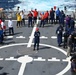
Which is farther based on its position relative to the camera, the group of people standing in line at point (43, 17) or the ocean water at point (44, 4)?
the ocean water at point (44, 4)

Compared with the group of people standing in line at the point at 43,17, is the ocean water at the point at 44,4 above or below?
below

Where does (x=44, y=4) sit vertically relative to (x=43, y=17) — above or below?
below

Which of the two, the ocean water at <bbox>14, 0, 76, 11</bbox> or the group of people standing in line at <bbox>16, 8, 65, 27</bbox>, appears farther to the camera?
the ocean water at <bbox>14, 0, 76, 11</bbox>

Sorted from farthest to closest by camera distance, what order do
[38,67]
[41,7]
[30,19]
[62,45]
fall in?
[41,7] → [30,19] → [62,45] → [38,67]

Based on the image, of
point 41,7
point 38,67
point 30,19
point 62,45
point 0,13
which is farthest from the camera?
point 41,7

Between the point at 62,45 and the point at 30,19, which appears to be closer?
the point at 62,45

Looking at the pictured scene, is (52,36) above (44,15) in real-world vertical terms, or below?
below

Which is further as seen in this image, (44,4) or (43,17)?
(44,4)

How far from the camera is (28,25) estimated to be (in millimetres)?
28031

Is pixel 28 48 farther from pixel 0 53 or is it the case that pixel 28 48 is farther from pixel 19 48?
pixel 0 53

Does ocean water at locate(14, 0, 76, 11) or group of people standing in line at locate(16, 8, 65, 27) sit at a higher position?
group of people standing in line at locate(16, 8, 65, 27)

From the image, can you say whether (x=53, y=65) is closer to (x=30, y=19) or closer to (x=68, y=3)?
(x=30, y=19)

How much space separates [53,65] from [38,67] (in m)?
1.13

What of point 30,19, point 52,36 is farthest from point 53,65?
point 30,19
